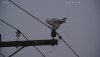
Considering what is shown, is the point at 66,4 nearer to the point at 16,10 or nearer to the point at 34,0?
the point at 34,0

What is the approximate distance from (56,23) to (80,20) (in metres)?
2.29

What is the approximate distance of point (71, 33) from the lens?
3902mm

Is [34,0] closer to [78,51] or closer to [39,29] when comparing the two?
[39,29]

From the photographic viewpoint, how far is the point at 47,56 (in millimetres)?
3980

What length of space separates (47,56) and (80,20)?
1276 mm

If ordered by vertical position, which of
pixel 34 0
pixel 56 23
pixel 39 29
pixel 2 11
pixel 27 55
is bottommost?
pixel 27 55

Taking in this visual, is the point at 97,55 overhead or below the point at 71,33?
below

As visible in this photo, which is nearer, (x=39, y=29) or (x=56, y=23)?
(x=56, y=23)

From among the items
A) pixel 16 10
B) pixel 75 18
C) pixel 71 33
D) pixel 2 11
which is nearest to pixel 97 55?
pixel 71 33

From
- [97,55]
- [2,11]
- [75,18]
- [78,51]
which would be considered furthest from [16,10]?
[97,55]

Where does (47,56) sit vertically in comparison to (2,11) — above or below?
below

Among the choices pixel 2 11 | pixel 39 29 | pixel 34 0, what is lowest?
pixel 39 29

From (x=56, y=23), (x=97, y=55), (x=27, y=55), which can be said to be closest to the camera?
(x=56, y=23)

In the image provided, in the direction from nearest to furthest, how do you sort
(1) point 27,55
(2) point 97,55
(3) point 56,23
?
(3) point 56,23 → (2) point 97,55 → (1) point 27,55
